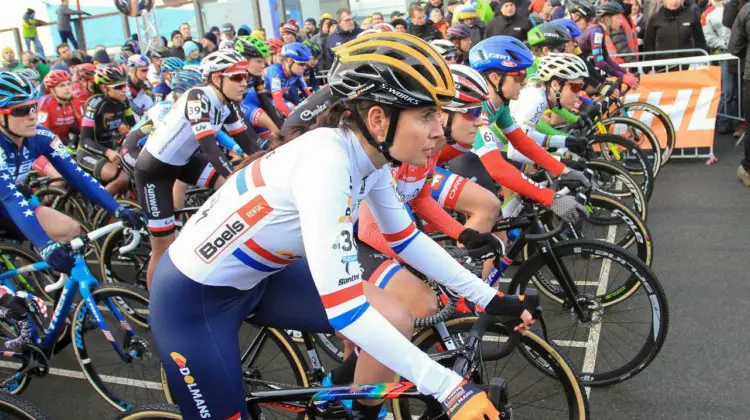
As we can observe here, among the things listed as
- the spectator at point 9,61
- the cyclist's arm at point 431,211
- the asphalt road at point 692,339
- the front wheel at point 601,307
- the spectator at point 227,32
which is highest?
the spectator at point 227,32

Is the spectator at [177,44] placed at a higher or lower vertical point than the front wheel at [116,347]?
higher

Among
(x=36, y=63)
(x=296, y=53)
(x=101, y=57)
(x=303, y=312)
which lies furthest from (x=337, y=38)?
(x=303, y=312)

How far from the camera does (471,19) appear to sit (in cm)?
1212

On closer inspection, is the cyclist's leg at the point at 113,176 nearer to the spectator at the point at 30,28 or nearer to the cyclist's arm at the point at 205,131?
the cyclist's arm at the point at 205,131

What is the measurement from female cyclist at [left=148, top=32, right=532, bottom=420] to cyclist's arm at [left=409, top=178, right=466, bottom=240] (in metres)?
1.00

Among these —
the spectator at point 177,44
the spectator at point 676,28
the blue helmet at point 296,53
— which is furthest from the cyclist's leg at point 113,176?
the spectator at point 177,44

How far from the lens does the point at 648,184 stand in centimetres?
655

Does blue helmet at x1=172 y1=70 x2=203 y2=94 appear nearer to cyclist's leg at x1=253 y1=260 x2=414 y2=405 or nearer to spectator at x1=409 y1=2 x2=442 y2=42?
cyclist's leg at x1=253 y1=260 x2=414 y2=405

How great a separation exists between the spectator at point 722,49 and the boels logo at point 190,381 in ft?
32.6

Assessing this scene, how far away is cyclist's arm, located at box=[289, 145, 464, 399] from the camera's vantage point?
200 centimetres

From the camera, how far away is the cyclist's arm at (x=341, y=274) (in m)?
2.00

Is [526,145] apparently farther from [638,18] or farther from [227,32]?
[227,32]

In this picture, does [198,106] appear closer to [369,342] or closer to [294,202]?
[294,202]

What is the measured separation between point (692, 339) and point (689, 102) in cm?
554
